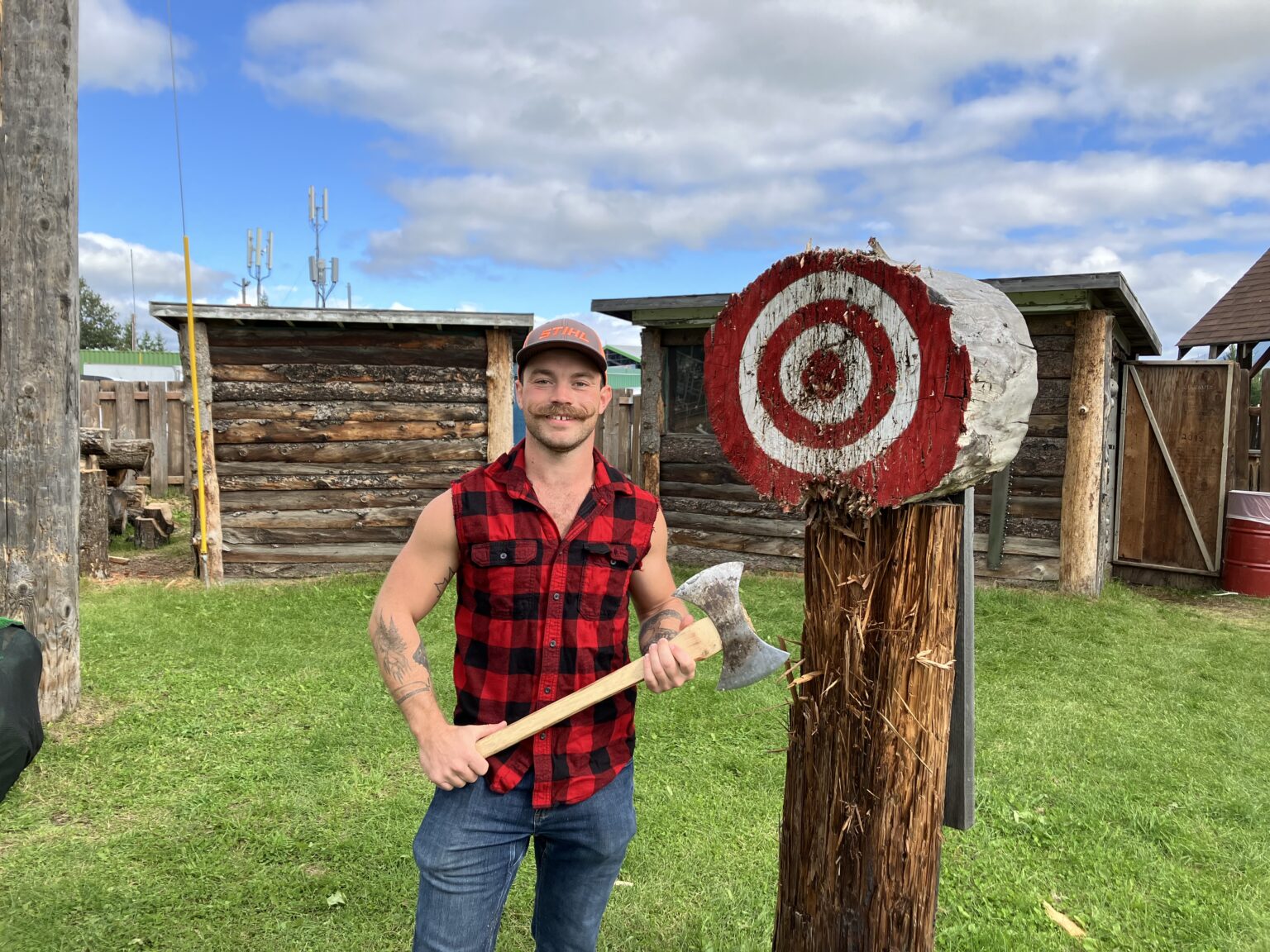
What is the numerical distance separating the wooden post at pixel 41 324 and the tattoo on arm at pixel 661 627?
4.02 meters

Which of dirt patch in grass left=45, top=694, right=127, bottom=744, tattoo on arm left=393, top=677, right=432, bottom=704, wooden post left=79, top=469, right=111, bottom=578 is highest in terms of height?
tattoo on arm left=393, top=677, right=432, bottom=704

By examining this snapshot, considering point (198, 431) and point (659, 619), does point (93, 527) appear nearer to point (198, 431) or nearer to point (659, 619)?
point (198, 431)

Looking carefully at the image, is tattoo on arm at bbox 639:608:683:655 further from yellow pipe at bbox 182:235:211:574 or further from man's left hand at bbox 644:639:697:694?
yellow pipe at bbox 182:235:211:574

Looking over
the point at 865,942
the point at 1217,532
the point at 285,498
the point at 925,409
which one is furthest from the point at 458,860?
the point at 1217,532

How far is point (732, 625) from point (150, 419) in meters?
14.5

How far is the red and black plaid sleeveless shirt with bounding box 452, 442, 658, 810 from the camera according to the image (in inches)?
72.6

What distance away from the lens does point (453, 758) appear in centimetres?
173

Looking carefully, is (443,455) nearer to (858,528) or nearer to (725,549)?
(725,549)

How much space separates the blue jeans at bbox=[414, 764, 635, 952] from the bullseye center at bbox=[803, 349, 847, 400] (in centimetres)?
99

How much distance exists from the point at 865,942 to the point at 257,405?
8.13 metres

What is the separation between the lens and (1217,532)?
901 centimetres

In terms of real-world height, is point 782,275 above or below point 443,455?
above

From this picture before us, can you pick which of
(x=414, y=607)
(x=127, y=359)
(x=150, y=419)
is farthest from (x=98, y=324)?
(x=414, y=607)

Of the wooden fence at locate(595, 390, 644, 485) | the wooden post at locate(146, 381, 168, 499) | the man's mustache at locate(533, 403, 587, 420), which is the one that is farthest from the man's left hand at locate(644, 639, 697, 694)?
the wooden post at locate(146, 381, 168, 499)
